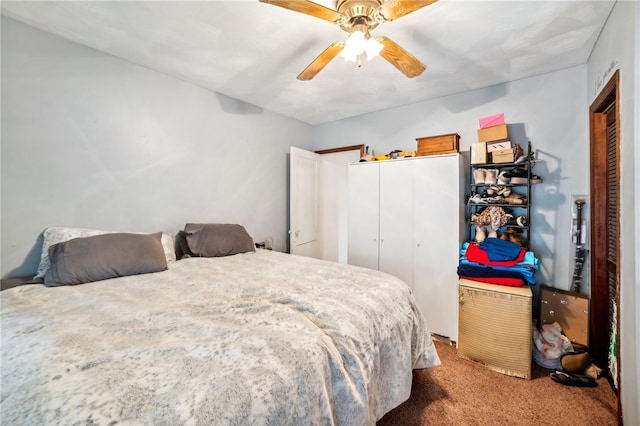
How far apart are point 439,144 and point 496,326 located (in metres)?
1.69

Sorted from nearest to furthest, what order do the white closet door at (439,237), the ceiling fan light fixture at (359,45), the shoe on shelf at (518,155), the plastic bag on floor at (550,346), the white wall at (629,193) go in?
the white wall at (629,193)
the ceiling fan light fixture at (359,45)
the plastic bag on floor at (550,346)
the shoe on shelf at (518,155)
the white closet door at (439,237)

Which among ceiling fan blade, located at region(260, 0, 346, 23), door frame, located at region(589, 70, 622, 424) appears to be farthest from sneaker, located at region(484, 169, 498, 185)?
ceiling fan blade, located at region(260, 0, 346, 23)

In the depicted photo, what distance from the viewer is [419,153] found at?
8.84 ft

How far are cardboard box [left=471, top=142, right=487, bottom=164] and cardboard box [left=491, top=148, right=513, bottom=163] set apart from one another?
0.07 metres

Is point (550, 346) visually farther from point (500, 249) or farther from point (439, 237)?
point (439, 237)

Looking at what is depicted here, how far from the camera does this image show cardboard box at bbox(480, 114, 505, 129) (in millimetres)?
2403

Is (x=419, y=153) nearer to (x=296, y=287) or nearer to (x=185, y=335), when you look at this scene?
(x=296, y=287)

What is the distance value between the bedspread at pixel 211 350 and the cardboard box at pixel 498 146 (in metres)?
Answer: 1.66

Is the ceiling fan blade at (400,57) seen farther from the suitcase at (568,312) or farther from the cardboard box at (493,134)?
the suitcase at (568,312)

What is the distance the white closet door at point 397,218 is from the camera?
2.60 m

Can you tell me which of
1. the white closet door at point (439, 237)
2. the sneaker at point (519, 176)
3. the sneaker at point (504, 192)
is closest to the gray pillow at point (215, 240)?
the white closet door at point (439, 237)

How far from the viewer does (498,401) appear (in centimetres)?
164

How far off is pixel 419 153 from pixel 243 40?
191 centimetres

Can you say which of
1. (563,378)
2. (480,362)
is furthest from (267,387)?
(563,378)
